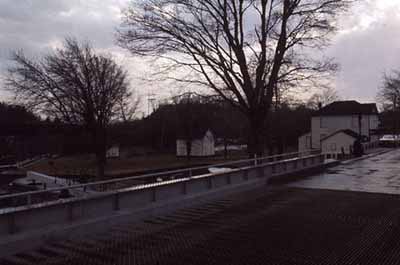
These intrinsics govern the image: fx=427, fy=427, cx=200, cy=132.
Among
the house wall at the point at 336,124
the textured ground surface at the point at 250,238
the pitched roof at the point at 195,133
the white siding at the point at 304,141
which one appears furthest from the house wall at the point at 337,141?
the textured ground surface at the point at 250,238

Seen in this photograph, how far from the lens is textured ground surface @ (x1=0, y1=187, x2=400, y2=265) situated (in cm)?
588

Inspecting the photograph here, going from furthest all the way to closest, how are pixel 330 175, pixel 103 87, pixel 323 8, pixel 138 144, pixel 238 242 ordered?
pixel 138 144 → pixel 103 87 → pixel 323 8 → pixel 330 175 → pixel 238 242

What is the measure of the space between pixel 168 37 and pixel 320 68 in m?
7.47

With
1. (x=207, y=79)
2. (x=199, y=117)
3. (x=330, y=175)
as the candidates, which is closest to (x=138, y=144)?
(x=199, y=117)

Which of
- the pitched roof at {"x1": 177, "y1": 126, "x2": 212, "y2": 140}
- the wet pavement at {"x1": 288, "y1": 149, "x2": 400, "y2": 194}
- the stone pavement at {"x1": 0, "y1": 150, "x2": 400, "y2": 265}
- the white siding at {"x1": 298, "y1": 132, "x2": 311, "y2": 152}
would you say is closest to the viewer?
the stone pavement at {"x1": 0, "y1": 150, "x2": 400, "y2": 265}

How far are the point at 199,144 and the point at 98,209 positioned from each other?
63044 mm

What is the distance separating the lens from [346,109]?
7581cm

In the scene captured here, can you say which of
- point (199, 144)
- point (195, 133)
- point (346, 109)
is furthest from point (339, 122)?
point (195, 133)

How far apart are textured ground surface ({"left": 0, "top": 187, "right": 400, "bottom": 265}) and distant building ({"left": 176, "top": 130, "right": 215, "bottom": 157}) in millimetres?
58830

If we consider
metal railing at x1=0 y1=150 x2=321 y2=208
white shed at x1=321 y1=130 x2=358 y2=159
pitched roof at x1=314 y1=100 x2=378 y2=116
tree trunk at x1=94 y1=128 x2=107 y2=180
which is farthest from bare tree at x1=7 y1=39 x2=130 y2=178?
pitched roof at x1=314 y1=100 x2=378 y2=116

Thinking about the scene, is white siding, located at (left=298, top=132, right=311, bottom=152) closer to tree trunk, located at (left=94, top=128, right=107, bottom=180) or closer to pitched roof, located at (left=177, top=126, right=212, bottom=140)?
pitched roof, located at (left=177, top=126, right=212, bottom=140)

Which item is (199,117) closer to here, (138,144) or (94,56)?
(138,144)

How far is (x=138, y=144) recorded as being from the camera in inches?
2876

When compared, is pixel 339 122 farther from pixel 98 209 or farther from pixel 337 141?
pixel 98 209
